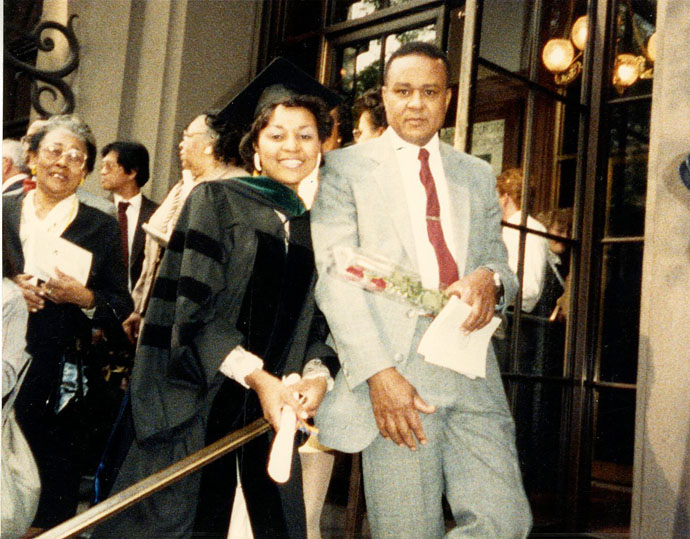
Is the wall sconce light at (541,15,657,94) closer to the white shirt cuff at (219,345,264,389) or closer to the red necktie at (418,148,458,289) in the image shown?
the red necktie at (418,148,458,289)

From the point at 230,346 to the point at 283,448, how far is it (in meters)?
0.21

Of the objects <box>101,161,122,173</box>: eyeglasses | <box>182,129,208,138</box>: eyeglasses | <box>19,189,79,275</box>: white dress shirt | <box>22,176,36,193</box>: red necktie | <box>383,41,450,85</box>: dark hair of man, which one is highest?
<box>383,41,450,85</box>: dark hair of man

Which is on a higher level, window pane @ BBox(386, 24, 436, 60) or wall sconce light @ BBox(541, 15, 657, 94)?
wall sconce light @ BBox(541, 15, 657, 94)

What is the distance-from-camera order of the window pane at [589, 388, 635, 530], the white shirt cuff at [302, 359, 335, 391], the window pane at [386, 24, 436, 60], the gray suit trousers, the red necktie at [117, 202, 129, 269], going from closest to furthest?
1. the gray suit trousers
2. the white shirt cuff at [302, 359, 335, 391]
3. the red necktie at [117, 202, 129, 269]
4. the window pane at [386, 24, 436, 60]
5. the window pane at [589, 388, 635, 530]

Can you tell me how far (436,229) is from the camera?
1.59m

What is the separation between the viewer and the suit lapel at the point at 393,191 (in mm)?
1557

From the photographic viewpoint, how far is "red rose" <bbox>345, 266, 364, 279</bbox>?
1520mm

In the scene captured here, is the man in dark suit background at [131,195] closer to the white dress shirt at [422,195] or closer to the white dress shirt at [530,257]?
the white dress shirt at [422,195]

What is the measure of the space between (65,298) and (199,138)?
0.45m

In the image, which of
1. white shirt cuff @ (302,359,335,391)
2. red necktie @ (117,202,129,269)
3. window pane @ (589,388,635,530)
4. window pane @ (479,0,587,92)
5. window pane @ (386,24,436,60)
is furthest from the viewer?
window pane @ (589,388,635,530)

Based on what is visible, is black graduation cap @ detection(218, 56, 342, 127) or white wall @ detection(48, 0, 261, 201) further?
white wall @ detection(48, 0, 261, 201)

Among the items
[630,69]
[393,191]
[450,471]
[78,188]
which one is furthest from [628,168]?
[78,188]

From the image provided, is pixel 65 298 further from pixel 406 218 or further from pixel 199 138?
pixel 406 218

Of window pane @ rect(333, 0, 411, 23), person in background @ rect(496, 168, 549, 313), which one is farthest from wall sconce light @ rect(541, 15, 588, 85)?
window pane @ rect(333, 0, 411, 23)
